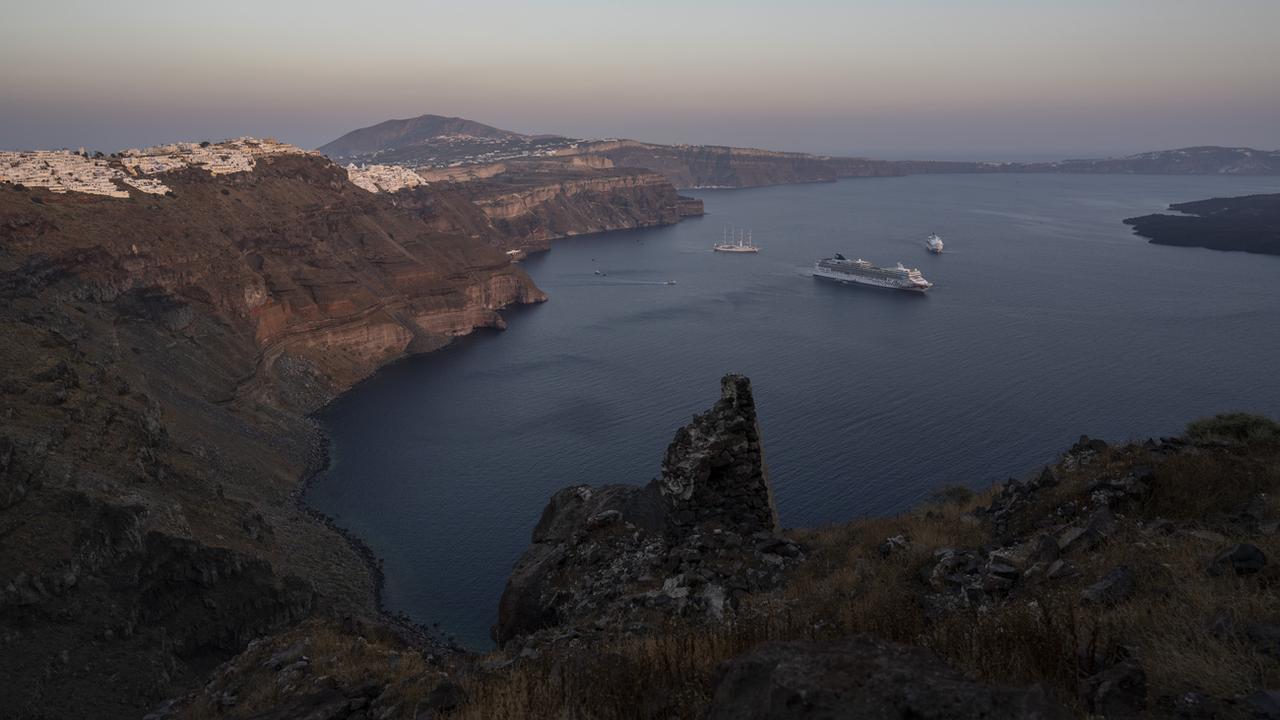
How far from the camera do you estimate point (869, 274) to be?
110875 millimetres

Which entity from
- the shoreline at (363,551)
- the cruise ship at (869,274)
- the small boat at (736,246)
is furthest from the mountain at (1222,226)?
the shoreline at (363,551)

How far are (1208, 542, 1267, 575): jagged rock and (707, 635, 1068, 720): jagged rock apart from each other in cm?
449

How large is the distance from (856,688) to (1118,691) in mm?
1996

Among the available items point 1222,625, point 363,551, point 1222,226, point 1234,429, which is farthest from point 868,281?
point 1222,625

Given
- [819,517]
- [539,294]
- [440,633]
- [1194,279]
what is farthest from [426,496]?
[1194,279]

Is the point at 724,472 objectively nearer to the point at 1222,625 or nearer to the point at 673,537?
the point at 673,537

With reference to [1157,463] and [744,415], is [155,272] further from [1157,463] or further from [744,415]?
[1157,463]

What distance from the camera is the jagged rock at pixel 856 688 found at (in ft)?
13.9

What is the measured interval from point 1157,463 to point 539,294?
332ft

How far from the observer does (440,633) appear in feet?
112

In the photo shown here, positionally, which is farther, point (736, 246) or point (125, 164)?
point (736, 246)

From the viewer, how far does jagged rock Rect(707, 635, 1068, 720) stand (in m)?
4.24

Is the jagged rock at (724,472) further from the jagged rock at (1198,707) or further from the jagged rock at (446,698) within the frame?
the jagged rock at (1198,707)

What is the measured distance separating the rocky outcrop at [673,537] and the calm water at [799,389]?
67.1 feet
